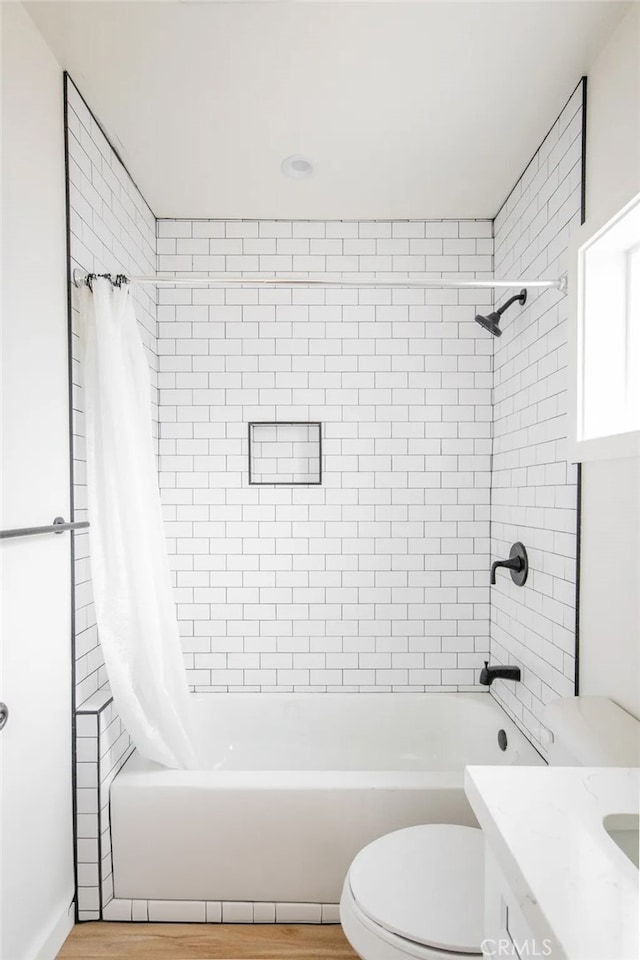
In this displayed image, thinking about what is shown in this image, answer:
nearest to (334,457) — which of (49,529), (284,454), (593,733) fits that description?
(284,454)

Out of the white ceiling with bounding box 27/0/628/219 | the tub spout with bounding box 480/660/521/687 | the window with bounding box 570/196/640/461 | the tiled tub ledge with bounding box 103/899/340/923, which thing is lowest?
the tiled tub ledge with bounding box 103/899/340/923

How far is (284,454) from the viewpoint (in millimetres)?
2766

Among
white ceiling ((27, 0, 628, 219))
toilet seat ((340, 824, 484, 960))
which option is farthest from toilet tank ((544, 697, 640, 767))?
white ceiling ((27, 0, 628, 219))

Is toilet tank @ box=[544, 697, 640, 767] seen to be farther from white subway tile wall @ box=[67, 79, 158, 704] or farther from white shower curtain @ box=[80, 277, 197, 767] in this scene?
white subway tile wall @ box=[67, 79, 158, 704]

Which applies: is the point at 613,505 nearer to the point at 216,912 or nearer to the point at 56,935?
the point at 216,912

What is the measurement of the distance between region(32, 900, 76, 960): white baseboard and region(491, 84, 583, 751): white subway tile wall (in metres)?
1.71

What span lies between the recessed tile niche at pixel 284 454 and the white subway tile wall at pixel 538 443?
898mm

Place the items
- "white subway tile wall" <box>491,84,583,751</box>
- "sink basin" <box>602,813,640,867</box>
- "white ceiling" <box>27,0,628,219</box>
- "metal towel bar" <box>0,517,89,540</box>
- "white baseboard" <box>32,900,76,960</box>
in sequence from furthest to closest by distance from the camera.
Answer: "white subway tile wall" <box>491,84,583,751</box> → "white baseboard" <box>32,900,76,960</box> → "white ceiling" <box>27,0,628,219</box> → "metal towel bar" <box>0,517,89,540</box> → "sink basin" <box>602,813,640,867</box>

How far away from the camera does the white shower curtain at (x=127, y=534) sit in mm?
1886

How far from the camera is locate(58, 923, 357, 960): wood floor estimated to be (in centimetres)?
179

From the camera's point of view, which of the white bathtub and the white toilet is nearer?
the white toilet

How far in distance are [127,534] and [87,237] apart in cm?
Result: 106

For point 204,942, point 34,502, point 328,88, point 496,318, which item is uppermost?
point 328,88

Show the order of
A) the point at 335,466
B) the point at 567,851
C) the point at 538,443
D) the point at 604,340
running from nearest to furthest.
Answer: the point at 567,851 → the point at 604,340 → the point at 538,443 → the point at 335,466
